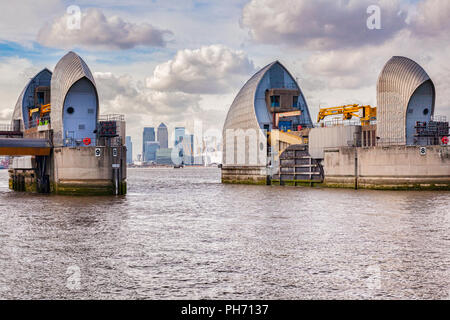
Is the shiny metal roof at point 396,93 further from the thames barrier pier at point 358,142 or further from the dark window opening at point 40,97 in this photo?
the dark window opening at point 40,97

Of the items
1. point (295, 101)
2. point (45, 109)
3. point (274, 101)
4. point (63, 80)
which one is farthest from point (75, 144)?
point (295, 101)

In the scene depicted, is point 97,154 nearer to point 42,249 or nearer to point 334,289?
point 42,249

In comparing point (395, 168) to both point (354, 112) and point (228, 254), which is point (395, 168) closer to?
point (354, 112)

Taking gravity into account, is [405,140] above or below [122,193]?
above

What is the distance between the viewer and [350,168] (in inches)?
2589

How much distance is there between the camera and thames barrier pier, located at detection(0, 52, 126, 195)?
56094 mm

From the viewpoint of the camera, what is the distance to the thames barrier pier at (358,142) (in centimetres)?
5972

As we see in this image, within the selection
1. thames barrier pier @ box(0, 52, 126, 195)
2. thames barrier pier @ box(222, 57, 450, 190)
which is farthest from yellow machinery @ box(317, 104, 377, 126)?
thames barrier pier @ box(0, 52, 126, 195)

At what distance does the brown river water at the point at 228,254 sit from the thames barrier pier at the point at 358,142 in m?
20.5

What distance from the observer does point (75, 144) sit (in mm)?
61031

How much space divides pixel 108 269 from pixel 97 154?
37608 millimetres

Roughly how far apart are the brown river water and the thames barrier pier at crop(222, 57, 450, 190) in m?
20.5

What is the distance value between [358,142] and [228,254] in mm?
49404
